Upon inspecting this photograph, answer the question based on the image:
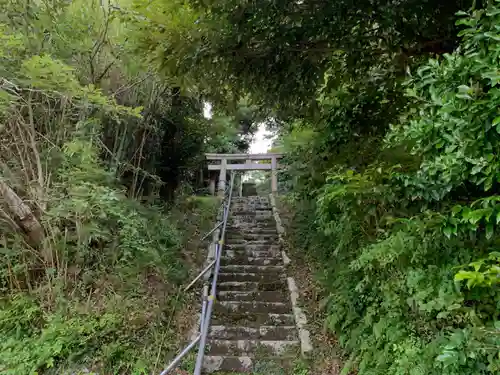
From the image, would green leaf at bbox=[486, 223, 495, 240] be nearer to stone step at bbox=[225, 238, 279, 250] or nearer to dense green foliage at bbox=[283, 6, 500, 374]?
dense green foliage at bbox=[283, 6, 500, 374]

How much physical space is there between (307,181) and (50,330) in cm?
331

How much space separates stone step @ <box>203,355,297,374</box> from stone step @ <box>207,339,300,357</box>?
87mm

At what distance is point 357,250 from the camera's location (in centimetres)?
343

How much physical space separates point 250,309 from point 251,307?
0.12 feet

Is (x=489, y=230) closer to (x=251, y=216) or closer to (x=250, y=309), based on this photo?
(x=250, y=309)

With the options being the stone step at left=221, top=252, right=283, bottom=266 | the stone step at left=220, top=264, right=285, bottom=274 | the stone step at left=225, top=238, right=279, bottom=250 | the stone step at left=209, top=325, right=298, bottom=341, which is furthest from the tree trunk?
the stone step at left=225, top=238, right=279, bottom=250

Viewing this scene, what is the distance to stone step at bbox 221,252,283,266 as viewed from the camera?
570cm

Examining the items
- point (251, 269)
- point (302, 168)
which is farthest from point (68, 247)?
point (302, 168)

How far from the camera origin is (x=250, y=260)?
5.80 m

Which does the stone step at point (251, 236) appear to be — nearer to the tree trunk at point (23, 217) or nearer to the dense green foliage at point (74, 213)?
the dense green foliage at point (74, 213)

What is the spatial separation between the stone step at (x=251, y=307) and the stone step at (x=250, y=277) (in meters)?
0.61

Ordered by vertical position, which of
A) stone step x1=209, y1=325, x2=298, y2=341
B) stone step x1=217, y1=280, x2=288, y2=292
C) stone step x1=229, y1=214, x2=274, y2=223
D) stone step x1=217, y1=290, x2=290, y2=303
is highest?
stone step x1=229, y1=214, x2=274, y2=223

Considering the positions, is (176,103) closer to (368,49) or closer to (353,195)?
(368,49)

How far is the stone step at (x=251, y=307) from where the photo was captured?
14.6 feet
